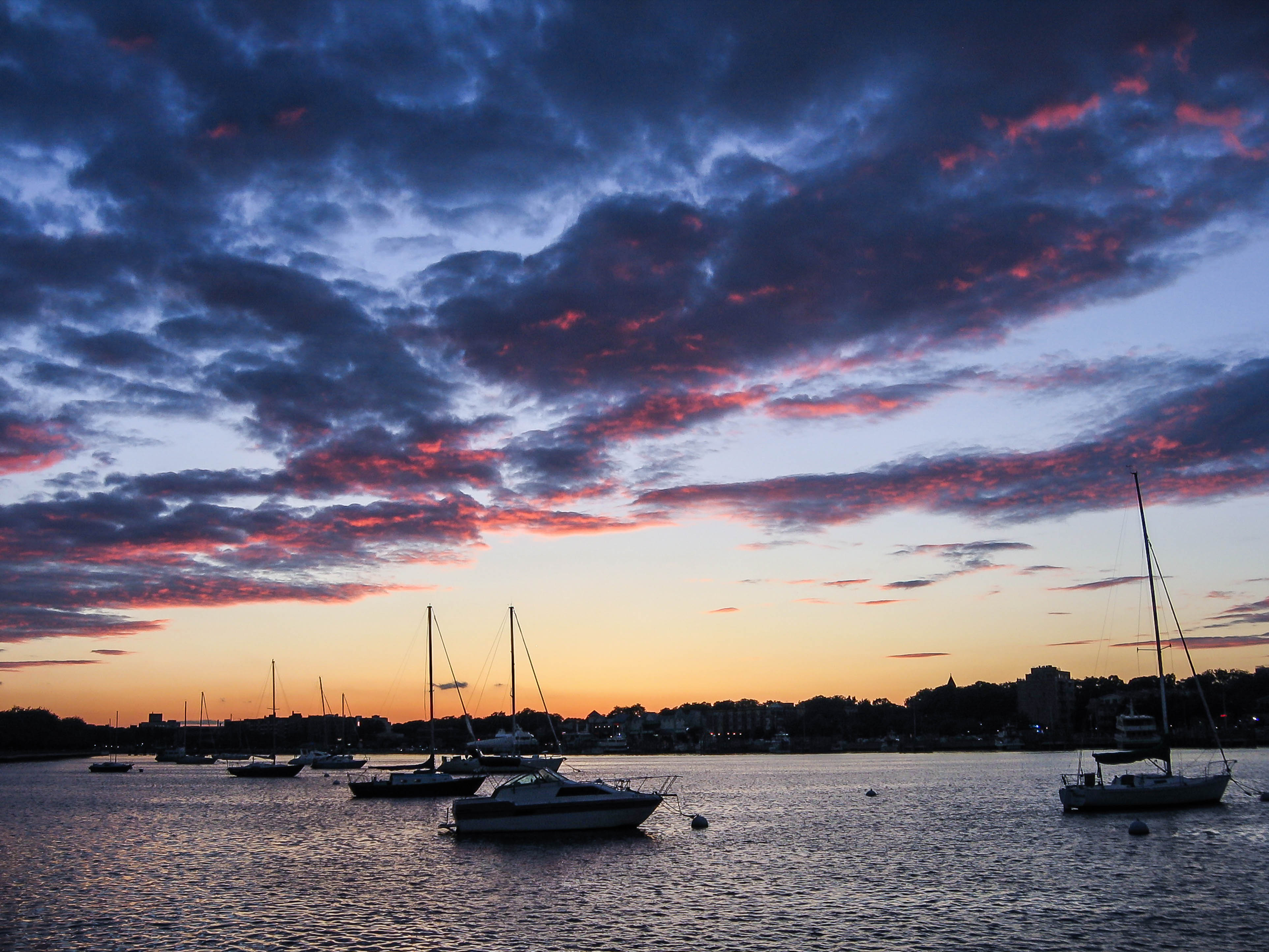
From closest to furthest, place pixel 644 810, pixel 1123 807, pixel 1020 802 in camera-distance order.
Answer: pixel 644 810, pixel 1123 807, pixel 1020 802

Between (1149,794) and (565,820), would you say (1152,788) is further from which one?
(565,820)

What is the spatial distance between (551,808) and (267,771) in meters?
111

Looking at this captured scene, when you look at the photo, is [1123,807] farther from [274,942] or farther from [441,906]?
[274,942]

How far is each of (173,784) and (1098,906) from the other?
13609 centimetres

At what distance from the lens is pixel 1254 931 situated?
3100cm

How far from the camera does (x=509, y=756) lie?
Answer: 131m

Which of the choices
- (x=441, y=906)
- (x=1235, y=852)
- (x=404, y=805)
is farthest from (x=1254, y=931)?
(x=404, y=805)

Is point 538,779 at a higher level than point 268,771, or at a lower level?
higher

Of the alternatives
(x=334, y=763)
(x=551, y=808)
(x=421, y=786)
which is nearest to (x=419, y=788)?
(x=421, y=786)

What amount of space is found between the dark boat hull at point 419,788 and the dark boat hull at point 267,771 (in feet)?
208

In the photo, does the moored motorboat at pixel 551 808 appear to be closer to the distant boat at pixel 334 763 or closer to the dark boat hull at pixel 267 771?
the dark boat hull at pixel 267 771

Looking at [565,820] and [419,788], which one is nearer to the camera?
[565,820]

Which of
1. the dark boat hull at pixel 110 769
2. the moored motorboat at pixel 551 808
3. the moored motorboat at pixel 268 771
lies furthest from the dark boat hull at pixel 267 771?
the moored motorboat at pixel 551 808

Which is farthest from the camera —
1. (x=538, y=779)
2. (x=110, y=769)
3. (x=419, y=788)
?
(x=110, y=769)
